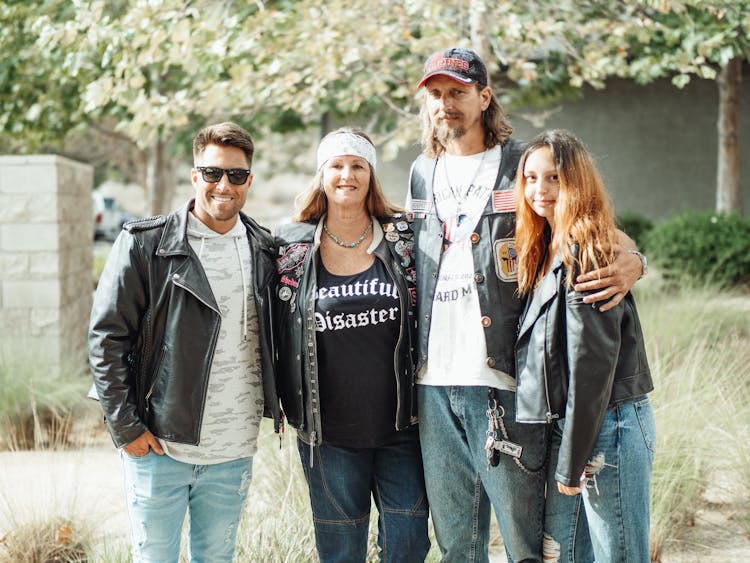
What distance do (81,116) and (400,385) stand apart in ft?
25.6

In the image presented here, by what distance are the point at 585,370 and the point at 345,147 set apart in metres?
1.33

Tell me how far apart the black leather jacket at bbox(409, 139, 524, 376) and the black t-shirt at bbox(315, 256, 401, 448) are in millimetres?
129

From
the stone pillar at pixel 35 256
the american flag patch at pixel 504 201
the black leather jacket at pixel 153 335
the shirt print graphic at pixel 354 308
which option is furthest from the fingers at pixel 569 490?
the stone pillar at pixel 35 256

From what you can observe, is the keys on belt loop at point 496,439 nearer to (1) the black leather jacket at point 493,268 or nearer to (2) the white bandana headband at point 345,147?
(1) the black leather jacket at point 493,268

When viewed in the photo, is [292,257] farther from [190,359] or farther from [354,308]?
[190,359]

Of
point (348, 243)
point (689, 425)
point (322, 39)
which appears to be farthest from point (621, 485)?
point (322, 39)

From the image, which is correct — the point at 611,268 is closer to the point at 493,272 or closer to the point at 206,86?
the point at 493,272

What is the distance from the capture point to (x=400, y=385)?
10.3 ft

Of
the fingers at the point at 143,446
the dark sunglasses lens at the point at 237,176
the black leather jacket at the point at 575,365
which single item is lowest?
the fingers at the point at 143,446

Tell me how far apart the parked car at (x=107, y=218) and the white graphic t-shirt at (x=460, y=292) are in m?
23.3

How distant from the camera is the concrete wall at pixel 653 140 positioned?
1415 centimetres

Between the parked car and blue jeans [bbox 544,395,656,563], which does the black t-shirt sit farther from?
the parked car

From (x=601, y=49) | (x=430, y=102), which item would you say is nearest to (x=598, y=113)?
(x=601, y=49)

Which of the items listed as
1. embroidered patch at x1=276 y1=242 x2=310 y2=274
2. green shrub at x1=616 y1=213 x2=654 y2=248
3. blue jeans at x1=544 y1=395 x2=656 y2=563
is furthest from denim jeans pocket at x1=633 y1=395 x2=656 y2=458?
green shrub at x1=616 y1=213 x2=654 y2=248
